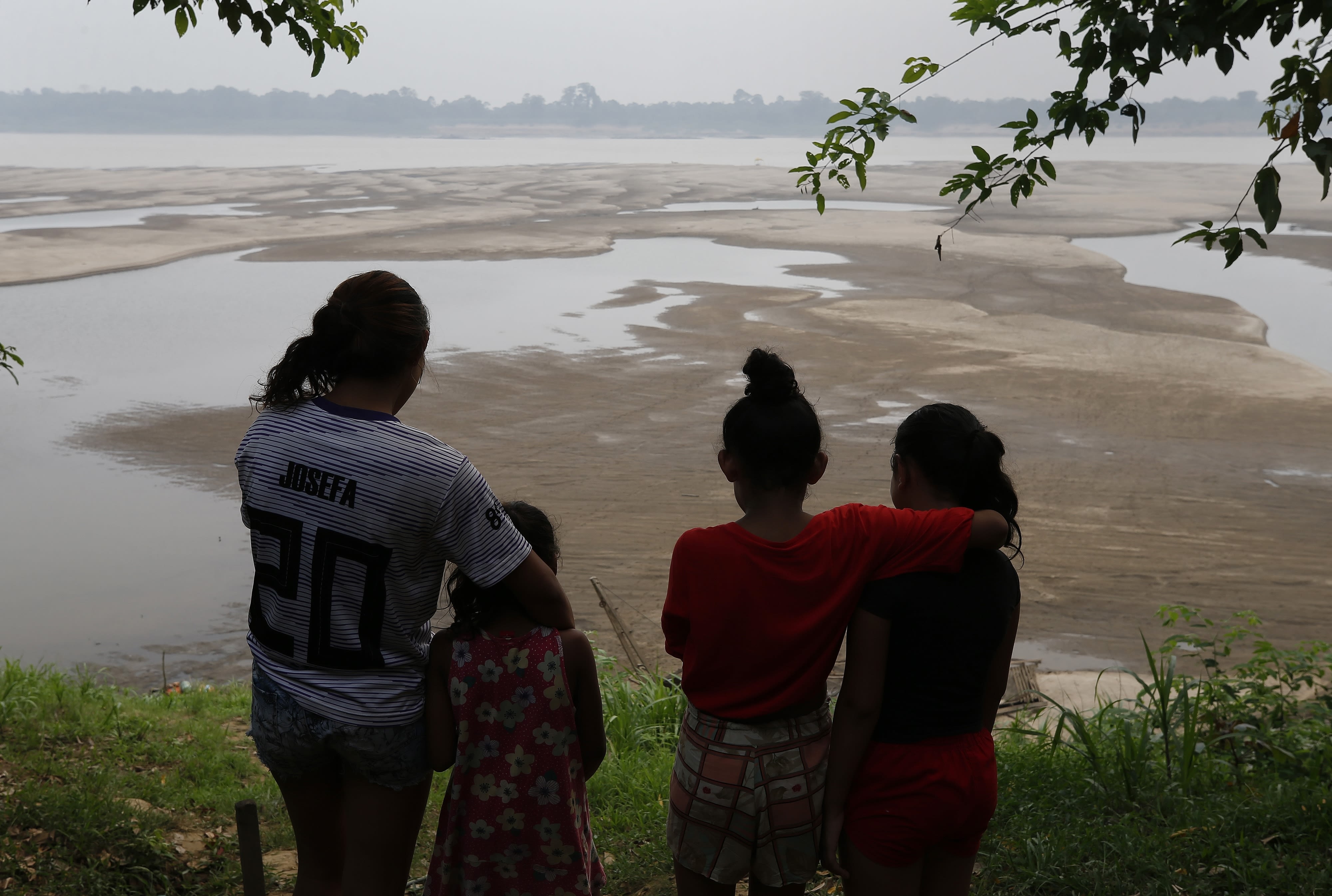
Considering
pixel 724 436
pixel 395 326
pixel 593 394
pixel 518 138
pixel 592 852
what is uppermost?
pixel 518 138

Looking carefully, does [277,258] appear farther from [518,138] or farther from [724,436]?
[518,138]

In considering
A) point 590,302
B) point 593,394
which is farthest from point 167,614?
point 590,302

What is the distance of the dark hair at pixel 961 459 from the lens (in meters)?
2.34

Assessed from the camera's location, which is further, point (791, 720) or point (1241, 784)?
point (1241, 784)

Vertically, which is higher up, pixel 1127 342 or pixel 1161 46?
pixel 1161 46

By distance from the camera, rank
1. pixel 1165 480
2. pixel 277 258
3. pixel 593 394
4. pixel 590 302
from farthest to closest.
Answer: pixel 277 258 → pixel 590 302 → pixel 593 394 → pixel 1165 480

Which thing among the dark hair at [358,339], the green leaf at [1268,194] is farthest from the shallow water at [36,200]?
the green leaf at [1268,194]

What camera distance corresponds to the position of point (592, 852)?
2.49 m

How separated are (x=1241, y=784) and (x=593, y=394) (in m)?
11.7

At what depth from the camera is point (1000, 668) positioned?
239 centimetres

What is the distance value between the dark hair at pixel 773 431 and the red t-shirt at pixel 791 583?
0.38ft

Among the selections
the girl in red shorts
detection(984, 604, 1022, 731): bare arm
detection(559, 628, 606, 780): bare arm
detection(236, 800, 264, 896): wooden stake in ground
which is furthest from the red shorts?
detection(236, 800, 264, 896): wooden stake in ground

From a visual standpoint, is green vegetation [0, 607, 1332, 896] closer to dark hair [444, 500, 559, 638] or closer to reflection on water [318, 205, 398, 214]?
dark hair [444, 500, 559, 638]

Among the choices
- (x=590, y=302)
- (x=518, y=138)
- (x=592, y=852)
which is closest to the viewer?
(x=592, y=852)
